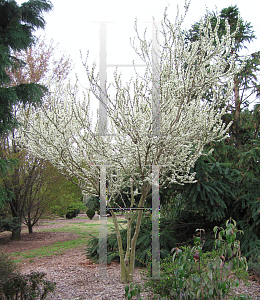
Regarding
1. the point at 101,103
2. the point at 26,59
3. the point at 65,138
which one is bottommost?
the point at 65,138

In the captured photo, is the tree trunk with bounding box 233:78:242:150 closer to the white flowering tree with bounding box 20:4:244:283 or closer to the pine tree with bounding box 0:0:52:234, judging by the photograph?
the white flowering tree with bounding box 20:4:244:283

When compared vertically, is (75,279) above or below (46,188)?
below

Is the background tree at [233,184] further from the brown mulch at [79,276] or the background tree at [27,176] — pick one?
the background tree at [27,176]

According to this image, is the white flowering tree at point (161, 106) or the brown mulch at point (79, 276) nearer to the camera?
the white flowering tree at point (161, 106)

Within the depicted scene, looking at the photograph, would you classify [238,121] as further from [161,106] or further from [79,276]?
[79,276]

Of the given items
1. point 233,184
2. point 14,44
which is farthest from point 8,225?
point 233,184

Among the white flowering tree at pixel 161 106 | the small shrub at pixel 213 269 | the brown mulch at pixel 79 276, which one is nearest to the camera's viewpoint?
the small shrub at pixel 213 269

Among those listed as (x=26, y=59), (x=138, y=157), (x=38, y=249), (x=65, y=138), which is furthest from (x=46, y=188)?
(x=138, y=157)

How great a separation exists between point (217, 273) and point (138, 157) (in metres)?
1.24

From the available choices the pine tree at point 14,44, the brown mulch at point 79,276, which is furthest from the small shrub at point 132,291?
the pine tree at point 14,44

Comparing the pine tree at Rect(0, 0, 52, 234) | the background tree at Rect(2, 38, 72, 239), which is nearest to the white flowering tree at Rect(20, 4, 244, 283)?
the pine tree at Rect(0, 0, 52, 234)

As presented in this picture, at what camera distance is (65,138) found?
9.83 feet

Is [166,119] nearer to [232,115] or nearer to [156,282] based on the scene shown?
[156,282]

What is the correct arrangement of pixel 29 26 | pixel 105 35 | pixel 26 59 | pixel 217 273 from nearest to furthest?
pixel 217 273, pixel 105 35, pixel 29 26, pixel 26 59
